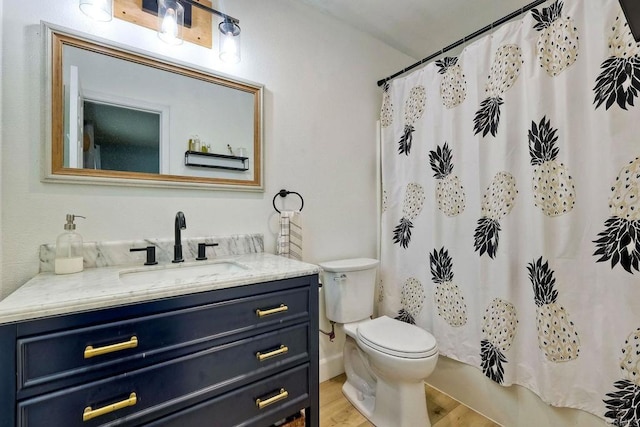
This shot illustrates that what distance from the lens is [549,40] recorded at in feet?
4.30

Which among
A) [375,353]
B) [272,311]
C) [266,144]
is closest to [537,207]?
[375,353]

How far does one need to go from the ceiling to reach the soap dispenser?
1.83 m

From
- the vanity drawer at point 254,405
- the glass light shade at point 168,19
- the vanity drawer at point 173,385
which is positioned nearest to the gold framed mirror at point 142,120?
the glass light shade at point 168,19

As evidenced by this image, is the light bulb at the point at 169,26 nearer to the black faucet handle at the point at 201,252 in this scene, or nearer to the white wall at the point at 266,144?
the white wall at the point at 266,144

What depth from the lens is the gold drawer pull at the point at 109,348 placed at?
770mm

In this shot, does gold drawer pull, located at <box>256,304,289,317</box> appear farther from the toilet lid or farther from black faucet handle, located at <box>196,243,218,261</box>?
the toilet lid

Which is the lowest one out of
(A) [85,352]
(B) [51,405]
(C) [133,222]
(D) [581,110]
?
(B) [51,405]

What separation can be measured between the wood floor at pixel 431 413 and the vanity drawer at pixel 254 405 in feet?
1.74

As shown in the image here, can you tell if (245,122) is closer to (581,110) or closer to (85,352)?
(85,352)

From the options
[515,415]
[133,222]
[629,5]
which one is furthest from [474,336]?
[133,222]

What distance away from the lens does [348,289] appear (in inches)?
70.0

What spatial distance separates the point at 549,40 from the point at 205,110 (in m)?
1.71

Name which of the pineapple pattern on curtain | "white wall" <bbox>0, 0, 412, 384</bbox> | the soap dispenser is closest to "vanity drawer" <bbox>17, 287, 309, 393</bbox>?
the soap dispenser

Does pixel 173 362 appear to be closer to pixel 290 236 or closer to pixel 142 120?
pixel 290 236
